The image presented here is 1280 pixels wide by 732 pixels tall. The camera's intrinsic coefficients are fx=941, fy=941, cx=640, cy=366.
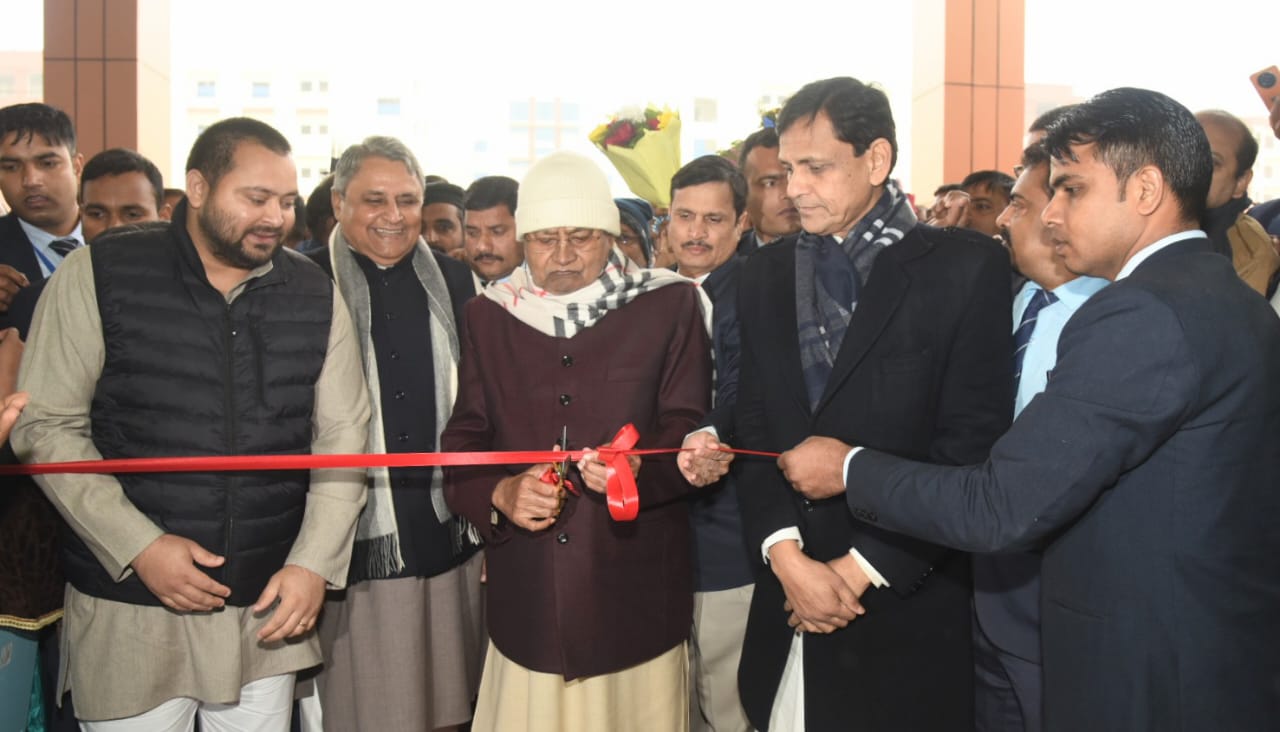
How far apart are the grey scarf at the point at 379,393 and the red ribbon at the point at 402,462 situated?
1.39ft

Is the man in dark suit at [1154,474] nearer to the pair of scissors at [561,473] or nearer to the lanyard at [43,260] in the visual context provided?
the pair of scissors at [561,473]

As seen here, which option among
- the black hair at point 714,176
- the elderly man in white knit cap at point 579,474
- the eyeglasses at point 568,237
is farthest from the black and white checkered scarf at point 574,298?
the black hair at point 714,176

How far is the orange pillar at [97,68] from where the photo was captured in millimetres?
10680

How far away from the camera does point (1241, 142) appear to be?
152 inches

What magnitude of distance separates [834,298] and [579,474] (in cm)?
94

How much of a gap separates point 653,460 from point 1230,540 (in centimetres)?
152

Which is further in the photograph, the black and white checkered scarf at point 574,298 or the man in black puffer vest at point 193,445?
the black and white checkered scarf at point 574,298

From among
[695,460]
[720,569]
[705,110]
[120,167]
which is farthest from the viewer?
[705,110]

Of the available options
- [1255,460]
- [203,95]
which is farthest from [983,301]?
[203,95]

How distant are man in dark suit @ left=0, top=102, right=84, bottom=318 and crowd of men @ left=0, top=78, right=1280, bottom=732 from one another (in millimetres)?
829

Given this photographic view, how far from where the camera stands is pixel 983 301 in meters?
2.46

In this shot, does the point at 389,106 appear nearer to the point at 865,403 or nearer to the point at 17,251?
the point at 17,251

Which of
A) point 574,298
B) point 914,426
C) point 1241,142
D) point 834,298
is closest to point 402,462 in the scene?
point 574,298

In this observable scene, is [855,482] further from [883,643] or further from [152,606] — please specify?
[152,606]
